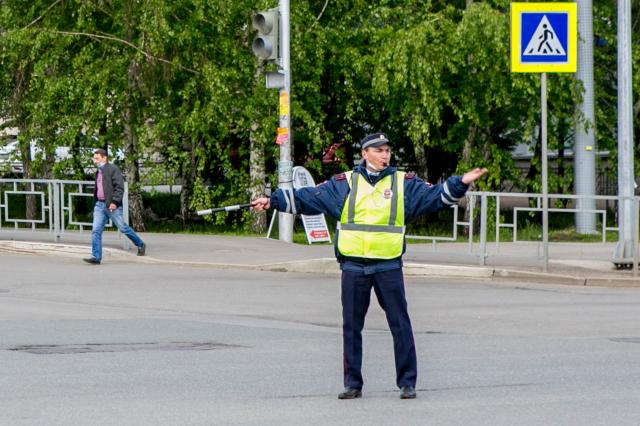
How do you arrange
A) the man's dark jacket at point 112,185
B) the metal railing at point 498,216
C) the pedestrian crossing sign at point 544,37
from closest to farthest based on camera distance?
1. the pedestrian crossing sign at point 544,37
2. the metal railing at point 498,216
3. the man's dark jacket at point 112,185

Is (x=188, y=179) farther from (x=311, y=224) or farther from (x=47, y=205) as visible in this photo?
(x=47, y=205)

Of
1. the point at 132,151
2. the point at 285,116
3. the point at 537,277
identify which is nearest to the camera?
the point at 537,277

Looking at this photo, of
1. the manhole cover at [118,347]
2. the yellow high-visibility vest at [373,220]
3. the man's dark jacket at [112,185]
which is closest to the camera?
the yellow high-visibility vest at [373,220]

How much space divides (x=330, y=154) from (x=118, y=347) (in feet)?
60.8

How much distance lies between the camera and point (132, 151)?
28141 mm

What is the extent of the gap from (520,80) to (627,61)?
5.46 meters

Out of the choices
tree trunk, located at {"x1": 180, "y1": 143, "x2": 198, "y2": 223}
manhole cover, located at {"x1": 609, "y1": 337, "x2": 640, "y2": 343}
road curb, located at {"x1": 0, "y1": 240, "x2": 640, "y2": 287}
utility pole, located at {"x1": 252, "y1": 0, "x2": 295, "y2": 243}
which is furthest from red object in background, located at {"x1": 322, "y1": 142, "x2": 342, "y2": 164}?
manhole cover, located at {"x1": 609, "y1": 337, "x2": 640, "y2": 343}

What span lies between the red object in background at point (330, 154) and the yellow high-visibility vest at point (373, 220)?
2023cm

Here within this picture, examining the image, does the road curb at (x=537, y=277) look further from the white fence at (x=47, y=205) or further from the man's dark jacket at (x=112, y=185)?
the white fence at (x=47, y=205)

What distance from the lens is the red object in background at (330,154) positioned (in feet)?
95.5

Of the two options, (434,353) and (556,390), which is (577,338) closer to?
(434,353)

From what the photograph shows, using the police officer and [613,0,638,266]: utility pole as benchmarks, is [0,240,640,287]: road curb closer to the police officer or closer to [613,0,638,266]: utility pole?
[613,0,638,266]: utility pole

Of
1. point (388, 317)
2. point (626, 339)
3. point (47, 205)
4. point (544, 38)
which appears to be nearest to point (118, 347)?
point (388, 317)

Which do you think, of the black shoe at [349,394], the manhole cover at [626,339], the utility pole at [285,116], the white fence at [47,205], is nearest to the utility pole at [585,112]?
the utility pole at [285,116]
